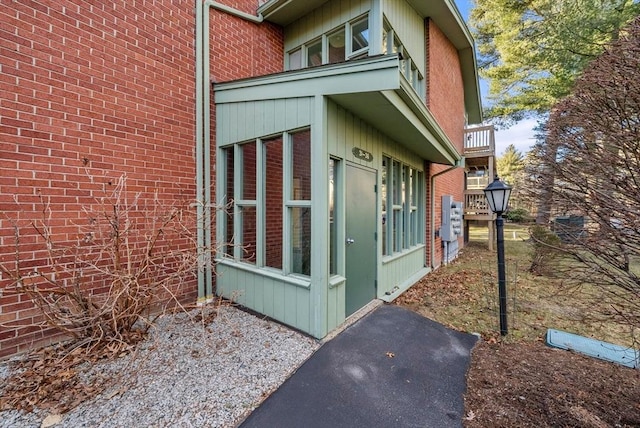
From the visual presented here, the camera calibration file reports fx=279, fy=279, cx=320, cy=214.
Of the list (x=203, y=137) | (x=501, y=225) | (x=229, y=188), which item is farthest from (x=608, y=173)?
(x=203, y=137)

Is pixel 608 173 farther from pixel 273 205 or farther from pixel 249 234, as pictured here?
pixel 249 234

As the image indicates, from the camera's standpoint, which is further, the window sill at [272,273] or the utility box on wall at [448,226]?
the utility box on wall at [448,226]

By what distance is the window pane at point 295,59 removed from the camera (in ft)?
19.8

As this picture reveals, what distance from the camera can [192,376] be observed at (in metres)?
2.68

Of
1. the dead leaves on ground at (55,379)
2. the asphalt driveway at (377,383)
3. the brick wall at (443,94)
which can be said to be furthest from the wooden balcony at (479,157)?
the dead leaves on ground at (55,379)

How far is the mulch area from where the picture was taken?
223cm

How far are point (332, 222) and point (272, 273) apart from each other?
1107 mm

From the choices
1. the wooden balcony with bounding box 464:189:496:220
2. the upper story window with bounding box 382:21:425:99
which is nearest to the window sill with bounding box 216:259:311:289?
the upper story window with bounding box 382:21:425:99

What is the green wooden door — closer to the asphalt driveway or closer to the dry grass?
the asphalt driveway

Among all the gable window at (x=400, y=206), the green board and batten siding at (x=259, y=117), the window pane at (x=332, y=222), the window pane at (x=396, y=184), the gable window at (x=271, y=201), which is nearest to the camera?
the green board and batten siding at (x=259, y=117)

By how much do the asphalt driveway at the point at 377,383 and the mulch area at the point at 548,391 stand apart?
184mm

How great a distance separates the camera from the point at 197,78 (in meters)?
4.45

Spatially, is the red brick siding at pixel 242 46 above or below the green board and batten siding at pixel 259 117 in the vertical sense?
above

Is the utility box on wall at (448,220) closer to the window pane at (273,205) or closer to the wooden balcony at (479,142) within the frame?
the wooden balcony at (479,142)
